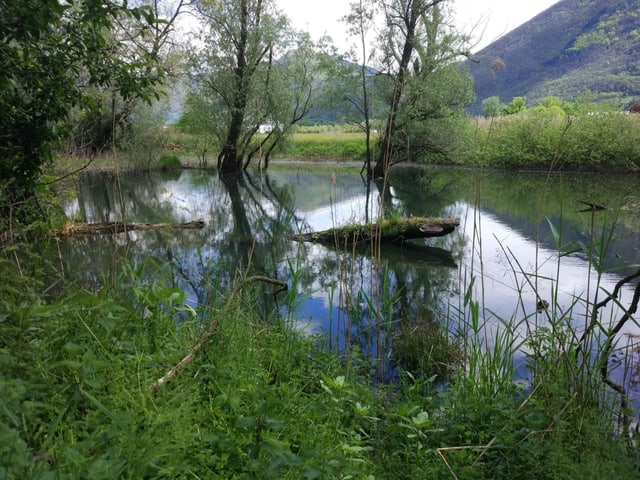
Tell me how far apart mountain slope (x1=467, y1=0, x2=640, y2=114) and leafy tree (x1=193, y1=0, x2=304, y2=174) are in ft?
83.5

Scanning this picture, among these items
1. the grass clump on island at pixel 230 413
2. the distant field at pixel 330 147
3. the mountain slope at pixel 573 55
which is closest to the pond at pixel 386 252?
the grass clump on island at pixel 230 413

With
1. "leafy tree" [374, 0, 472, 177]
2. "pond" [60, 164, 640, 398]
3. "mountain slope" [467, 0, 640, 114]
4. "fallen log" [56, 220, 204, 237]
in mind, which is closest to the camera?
"pond" [60, 164, 640, 398]

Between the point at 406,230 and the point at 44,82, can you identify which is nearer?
the point at 44,82

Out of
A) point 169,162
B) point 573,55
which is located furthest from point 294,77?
point 573,55

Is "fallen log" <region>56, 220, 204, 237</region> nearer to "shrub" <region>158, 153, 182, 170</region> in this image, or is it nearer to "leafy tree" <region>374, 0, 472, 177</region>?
"leafy tree" <region>374, 0, 472, 177</region>

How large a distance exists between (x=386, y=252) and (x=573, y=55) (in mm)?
71857

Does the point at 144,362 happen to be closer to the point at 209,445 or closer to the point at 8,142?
the point at 209,445

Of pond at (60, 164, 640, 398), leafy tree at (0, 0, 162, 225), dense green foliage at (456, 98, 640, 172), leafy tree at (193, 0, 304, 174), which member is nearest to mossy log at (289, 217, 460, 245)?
pond at (60, 164, 640, 398)

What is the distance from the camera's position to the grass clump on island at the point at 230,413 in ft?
4.31

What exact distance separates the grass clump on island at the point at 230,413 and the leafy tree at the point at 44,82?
0.88 meters

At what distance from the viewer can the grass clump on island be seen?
4.31 ft

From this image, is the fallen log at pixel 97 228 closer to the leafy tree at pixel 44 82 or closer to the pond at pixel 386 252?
the pond at pixel 386 252

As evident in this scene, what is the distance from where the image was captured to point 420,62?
20.2m

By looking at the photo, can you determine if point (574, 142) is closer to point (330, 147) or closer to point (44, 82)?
point (330, 147)
